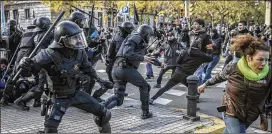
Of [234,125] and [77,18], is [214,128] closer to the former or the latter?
[234,125]

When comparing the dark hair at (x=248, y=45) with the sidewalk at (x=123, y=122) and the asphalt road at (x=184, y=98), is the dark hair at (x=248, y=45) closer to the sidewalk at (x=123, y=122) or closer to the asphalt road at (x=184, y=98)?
the sidewalk at (x=123, y=122)

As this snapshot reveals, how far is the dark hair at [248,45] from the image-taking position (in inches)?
170

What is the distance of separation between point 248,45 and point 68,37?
2.10 m

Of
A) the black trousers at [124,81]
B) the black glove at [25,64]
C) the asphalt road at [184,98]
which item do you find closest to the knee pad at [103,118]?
the black glove at [25,64]

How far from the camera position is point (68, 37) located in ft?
15.8

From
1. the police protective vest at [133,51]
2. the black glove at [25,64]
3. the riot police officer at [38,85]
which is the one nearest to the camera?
the black glove at [25,64]

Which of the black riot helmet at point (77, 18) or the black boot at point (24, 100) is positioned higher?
the black riot helmet at point (77, 18)

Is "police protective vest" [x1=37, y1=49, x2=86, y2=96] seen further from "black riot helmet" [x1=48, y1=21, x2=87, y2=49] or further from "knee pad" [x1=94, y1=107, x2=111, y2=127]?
"knee pad" [x1=94, y1=107, x2=111, y2=127]

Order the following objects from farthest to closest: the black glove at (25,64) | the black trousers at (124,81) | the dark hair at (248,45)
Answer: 1. the black trousers at (124,81)
2. the black glove at (25,64)
3. the dark hair at (248,45)

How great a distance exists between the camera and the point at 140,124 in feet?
21.8

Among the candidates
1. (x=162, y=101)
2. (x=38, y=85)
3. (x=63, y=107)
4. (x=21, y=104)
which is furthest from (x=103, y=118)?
(x=162, y=101)

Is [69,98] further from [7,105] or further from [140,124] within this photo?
[7,105]

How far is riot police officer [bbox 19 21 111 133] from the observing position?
4.82m

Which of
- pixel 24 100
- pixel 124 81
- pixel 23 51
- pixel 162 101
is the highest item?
pixel 23 51
